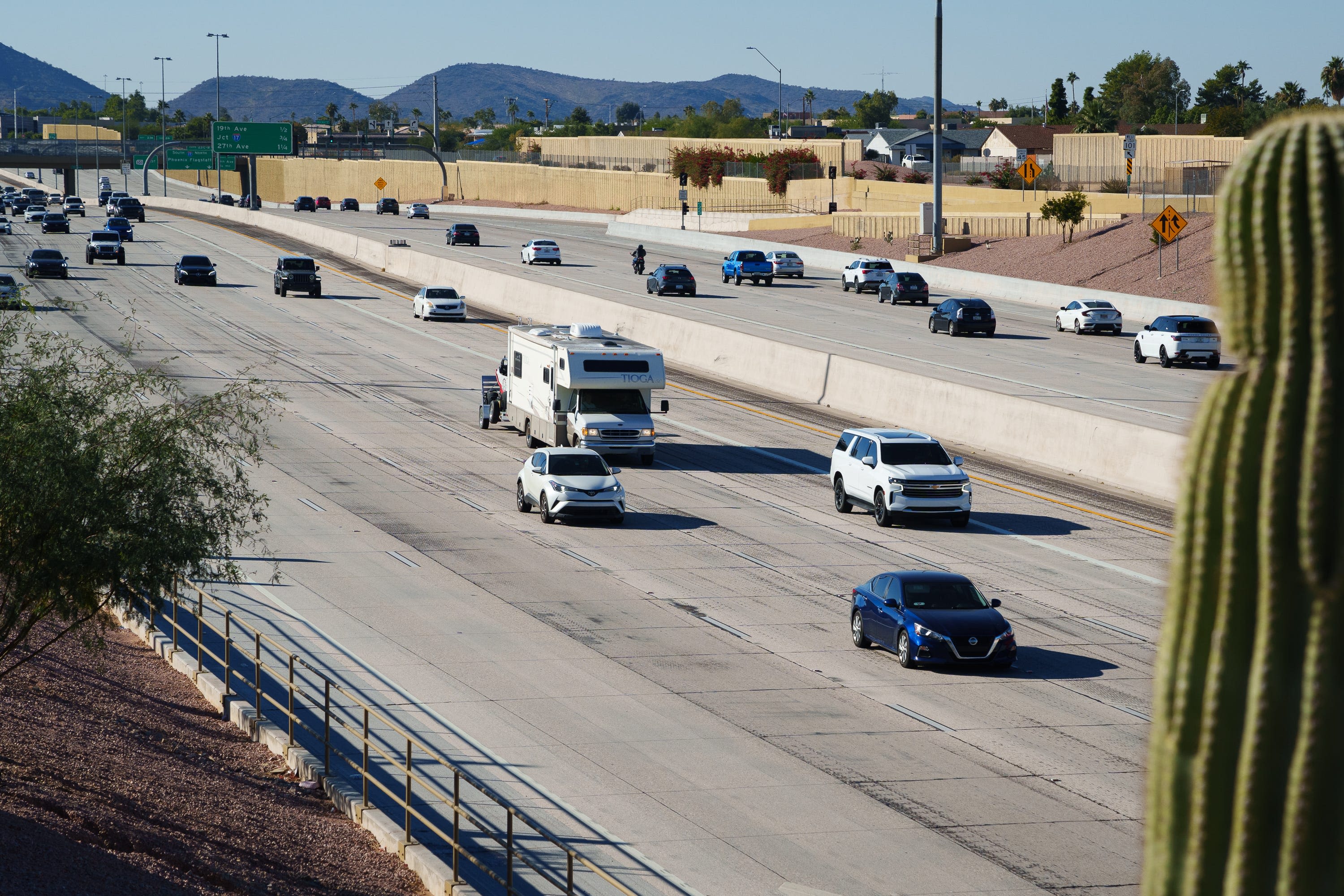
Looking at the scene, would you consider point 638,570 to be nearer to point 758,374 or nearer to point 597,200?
point 758,374

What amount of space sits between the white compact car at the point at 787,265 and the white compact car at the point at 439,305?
23.2 m

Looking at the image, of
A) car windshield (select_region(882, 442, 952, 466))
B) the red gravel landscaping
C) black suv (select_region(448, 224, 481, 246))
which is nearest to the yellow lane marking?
car windshield (select_region(882, 442, 952, 466))

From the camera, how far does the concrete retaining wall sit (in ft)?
117

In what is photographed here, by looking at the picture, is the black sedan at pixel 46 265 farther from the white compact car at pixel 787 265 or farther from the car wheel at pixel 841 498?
the car wheel at pixel 841 498

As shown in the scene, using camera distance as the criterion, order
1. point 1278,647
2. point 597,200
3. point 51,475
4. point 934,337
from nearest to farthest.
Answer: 1. point 1278,647
2. point 51,475
3. point 934,337
4. point 597,200

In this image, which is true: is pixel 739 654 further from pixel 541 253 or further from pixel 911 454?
pixel 541 253

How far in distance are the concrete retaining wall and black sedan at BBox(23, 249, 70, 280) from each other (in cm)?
1795

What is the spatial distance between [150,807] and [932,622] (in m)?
10.5

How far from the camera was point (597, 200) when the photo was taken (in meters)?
158

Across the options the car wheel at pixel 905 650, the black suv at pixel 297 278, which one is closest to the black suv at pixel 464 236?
the black suv at pixel 297 278

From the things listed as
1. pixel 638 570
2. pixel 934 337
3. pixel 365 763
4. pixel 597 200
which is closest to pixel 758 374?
pixel 934 337

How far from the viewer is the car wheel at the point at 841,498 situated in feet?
109

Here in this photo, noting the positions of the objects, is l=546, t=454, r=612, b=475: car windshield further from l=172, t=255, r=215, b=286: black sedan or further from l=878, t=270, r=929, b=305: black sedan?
l=172, t=255, r=215, b=286: black sedan

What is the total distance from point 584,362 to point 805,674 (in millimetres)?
16866
